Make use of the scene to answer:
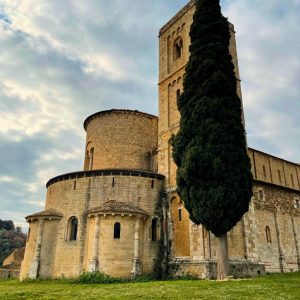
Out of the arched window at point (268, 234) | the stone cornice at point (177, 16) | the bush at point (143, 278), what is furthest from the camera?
the stone cornice at point (177, 16)

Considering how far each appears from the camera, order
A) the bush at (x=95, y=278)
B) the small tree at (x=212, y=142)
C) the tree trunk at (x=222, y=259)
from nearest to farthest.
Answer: the tree trunk at (x=222, y=259), the small tree at (x=212, y=142), the bush at (x=95, y=278)

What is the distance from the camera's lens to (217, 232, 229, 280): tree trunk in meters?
16.7

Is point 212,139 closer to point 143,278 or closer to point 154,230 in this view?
point 154,230

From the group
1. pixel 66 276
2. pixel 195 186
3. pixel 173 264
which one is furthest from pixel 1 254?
pixel 195 186

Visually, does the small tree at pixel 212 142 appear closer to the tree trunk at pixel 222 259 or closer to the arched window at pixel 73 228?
the tree trunk at pixel 222 259

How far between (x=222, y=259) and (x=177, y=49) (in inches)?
793

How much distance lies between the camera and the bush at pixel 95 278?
19719 mm

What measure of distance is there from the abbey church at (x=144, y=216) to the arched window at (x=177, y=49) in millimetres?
109

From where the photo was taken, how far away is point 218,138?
1764cm

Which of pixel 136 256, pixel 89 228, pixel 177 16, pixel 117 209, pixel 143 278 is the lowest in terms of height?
pixel 143 278

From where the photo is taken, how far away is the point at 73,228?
23.9 meters

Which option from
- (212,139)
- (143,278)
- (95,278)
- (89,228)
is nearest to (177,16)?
(212,139)

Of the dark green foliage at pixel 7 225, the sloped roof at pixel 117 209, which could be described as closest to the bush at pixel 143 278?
the sloped roof at pixel 117 209

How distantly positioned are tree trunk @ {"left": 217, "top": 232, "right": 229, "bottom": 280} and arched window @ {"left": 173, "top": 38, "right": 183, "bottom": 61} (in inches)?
710
